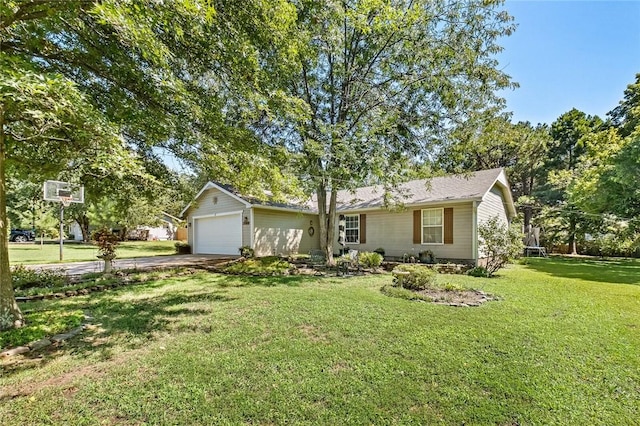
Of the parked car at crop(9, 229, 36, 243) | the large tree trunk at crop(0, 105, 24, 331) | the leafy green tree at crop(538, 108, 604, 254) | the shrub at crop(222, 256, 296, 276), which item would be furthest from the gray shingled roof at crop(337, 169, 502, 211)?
the parked car at crop(9, 229, 36, 243)

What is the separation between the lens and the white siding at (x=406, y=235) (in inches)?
503

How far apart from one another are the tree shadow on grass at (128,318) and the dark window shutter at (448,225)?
983 cm

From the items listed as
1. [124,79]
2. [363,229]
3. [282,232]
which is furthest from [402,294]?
[282,232]

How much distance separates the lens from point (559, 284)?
8.82 m

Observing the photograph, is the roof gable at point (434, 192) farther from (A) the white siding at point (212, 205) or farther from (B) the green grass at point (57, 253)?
(B) the green grass at point (57, 253)

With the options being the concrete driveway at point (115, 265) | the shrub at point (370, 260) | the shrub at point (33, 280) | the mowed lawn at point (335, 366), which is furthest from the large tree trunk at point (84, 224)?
the shrub at point (370, 260)

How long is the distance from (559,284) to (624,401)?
7.13 meters

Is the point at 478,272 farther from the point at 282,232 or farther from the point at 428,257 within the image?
the point at 282,232

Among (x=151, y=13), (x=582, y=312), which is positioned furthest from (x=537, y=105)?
(x=151, y=13)

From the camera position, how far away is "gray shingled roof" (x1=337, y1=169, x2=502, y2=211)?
1275 centimetres

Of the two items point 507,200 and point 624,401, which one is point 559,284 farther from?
point 507,200

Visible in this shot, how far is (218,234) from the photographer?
17.5m

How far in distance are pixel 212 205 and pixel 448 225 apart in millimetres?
12653

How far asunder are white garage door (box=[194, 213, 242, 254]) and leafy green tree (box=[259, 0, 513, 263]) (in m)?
5.86
